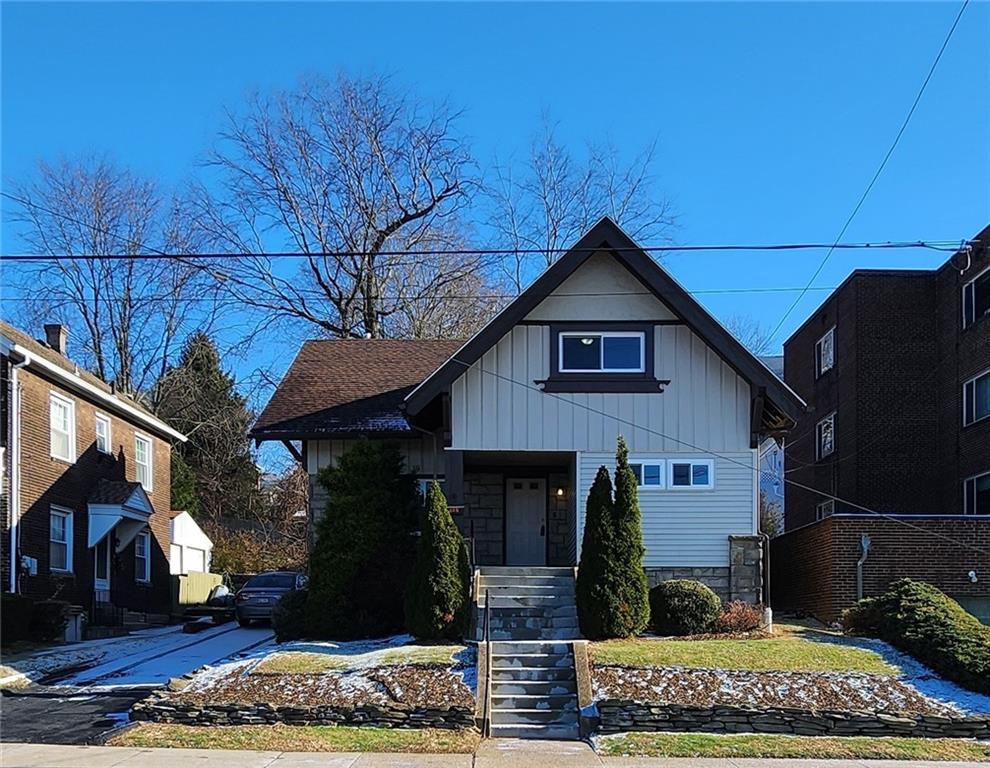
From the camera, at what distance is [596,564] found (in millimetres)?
17422

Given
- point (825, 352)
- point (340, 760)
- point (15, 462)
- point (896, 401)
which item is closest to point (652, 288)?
point (340, 760)

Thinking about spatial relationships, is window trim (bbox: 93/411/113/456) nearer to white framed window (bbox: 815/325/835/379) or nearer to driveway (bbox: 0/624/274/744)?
driveway (bbox: 0/624/274/744)

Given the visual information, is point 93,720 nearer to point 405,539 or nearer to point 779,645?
point 405,539

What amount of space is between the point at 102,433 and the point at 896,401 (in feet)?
69.2

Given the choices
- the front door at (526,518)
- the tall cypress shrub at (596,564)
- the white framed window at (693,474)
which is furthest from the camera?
the front door at (526,518)

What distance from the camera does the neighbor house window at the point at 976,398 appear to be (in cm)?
2655

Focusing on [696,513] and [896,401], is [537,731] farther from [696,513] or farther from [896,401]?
[896,401]

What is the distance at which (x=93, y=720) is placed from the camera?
14.2 m

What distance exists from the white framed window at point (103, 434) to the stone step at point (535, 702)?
16.9 metres

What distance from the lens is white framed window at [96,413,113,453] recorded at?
2830cm

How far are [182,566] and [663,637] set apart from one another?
70.6ft

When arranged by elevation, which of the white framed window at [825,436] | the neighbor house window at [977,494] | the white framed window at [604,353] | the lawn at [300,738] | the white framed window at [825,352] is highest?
the white framed window at [825,352]

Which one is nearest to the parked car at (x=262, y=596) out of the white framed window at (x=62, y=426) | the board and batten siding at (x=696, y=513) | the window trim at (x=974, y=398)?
the white framed window at (x=62, y=426)

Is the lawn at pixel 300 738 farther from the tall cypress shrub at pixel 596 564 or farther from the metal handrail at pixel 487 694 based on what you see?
the tall cypress shrub at pixel 596 564
